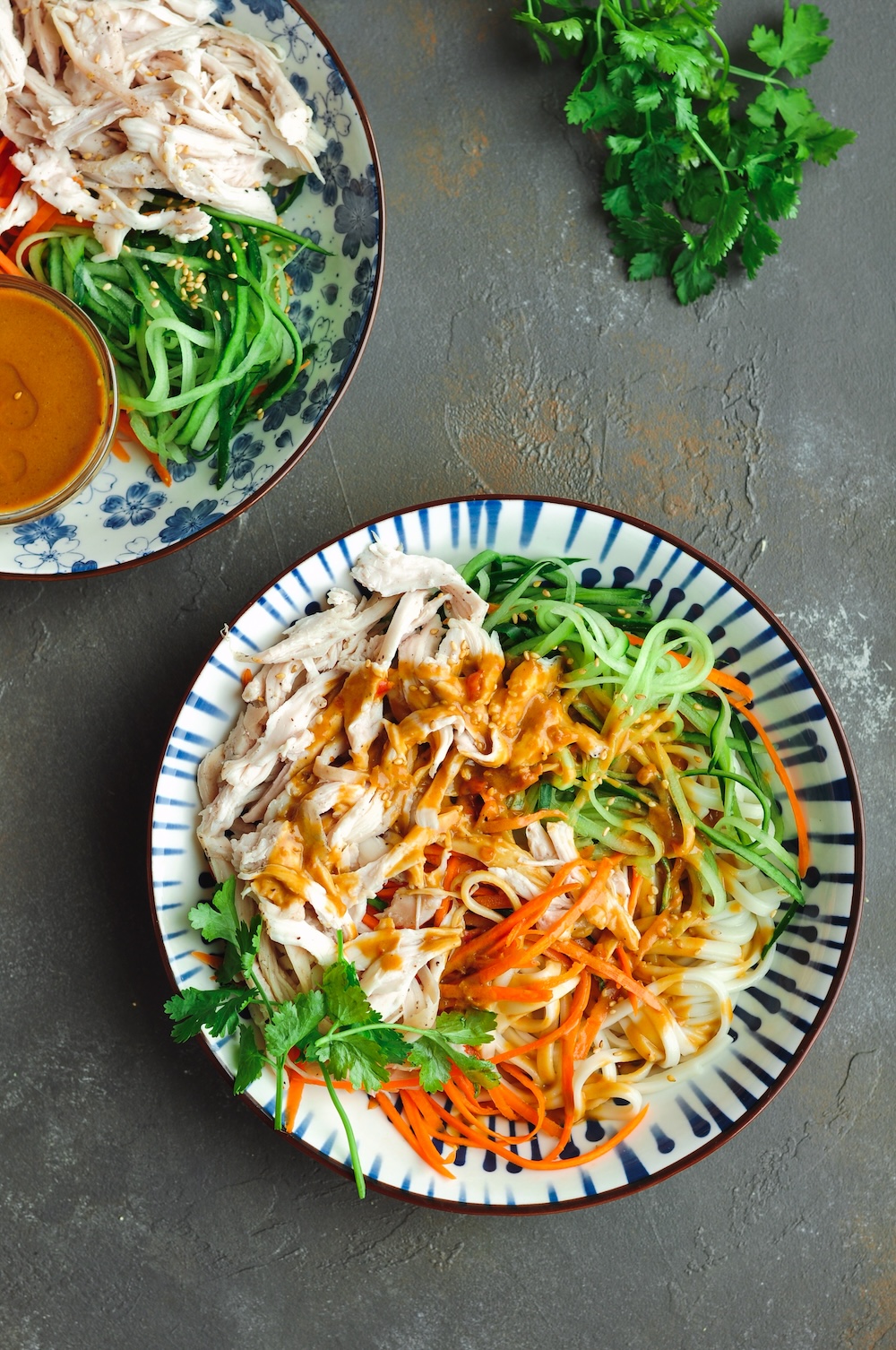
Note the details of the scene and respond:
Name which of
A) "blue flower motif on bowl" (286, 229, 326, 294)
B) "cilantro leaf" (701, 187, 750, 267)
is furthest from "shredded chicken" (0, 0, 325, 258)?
"cilantro leaf" (701, 187, 750, 267)

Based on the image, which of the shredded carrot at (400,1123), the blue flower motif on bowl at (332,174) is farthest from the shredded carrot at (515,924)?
the blue flower motif on bowl at (332,174)

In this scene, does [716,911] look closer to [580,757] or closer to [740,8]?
[580,757]

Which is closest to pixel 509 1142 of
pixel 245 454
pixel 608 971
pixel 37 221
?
pixel 608 971

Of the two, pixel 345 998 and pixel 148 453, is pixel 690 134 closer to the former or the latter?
pixel 148 453

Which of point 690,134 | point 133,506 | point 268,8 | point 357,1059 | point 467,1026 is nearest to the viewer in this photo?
point 357,1059

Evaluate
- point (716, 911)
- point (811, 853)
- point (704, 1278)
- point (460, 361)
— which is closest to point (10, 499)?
point (460, 361)

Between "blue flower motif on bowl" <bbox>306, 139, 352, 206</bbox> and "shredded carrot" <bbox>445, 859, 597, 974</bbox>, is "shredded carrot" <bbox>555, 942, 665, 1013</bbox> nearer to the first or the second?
"shredded carrot" <bbox>445, 859, 597, 974</bbox>

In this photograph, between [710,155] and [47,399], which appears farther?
[710,155]
